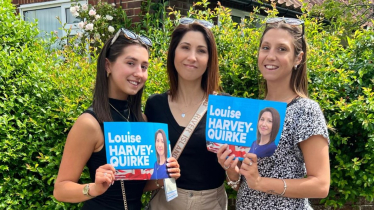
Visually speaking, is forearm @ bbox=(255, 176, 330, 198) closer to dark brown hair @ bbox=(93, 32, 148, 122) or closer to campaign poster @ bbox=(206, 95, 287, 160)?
campaign poster @ bbox=(206, 95, 287, 160)

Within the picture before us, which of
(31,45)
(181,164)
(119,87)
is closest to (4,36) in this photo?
(31,45)

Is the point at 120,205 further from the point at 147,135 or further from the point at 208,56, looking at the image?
the point at 208,56

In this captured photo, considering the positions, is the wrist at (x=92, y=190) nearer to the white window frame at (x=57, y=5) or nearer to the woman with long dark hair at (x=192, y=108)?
the woman with long dark hair at (x=192, y=108)

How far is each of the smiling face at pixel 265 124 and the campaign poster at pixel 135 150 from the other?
1.74 feet

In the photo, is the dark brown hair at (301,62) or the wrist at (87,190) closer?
the wrist at (87,190)

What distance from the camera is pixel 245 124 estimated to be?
1.83m

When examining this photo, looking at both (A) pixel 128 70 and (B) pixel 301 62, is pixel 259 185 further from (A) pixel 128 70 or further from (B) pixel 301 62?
(A) pixel 128 70

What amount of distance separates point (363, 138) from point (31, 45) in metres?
3.34

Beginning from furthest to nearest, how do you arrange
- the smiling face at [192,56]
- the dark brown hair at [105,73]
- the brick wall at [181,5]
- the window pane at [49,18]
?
1. the window pane at [49,18]
2. the brick wall at [181,5]
3. the smiling face at [192,56]
4. the dark brown hair at [105,73]

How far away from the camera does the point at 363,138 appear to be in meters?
2.97

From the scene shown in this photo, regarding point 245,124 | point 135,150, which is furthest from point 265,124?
point 135,150

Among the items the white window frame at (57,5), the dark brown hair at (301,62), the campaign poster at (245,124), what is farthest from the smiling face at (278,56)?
the white window frame at (57,5)

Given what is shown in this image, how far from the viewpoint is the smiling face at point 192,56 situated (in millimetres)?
2383

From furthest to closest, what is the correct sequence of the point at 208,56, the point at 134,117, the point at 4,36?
the point at 4,36 → the point at 208,56 → the point at 134,117
